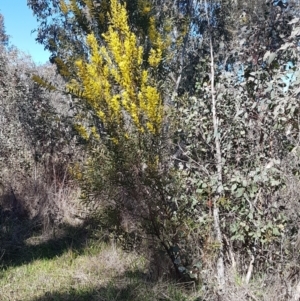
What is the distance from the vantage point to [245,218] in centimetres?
342

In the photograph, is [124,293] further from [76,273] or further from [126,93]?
[126,93]

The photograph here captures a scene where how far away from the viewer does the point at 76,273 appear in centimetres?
470

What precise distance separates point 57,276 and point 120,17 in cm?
276

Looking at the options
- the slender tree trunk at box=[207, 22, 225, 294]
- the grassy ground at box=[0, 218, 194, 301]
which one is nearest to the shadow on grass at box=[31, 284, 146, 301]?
the grassy ground at box=[0, 218, 194, 301]

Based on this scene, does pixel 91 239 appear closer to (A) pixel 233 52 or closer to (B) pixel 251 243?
(B) pixel 251 243

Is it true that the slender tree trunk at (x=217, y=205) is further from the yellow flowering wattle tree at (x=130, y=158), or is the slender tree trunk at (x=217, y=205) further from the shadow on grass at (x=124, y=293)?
the shadow on grass at (x=124, y=293)

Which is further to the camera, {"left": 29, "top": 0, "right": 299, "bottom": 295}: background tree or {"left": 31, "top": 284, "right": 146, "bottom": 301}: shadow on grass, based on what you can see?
{"left": 31, "top": 284, "right": 146, "bottom": 301}: shadow on grass

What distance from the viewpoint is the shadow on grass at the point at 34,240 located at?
5.50 m

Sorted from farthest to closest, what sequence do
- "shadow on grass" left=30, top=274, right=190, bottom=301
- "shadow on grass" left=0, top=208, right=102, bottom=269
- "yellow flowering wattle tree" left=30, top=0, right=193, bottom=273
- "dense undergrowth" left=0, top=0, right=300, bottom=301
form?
"shadow on grass" left=0, top=208, right=102, bottom=269
"shadow on grass" left=30, top=274, right=190, bottom=301
"yellow flowering wattle tree" left=30, top=0, right=193, bottom=273
"dense undergrowth" left=0, top=0, right=300, bottom=301

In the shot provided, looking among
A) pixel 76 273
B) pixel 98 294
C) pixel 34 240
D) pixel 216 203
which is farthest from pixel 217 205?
pixel 34 240

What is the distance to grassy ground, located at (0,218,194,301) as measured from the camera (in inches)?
158

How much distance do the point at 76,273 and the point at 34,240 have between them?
1620 millimetres

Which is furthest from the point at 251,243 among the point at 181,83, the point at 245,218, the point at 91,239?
the point at 181,83

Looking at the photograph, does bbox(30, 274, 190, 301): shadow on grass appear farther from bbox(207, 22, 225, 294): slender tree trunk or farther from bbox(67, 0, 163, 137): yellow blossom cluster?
bbox(67, 0, 163, 137): yellow blossom cluster
